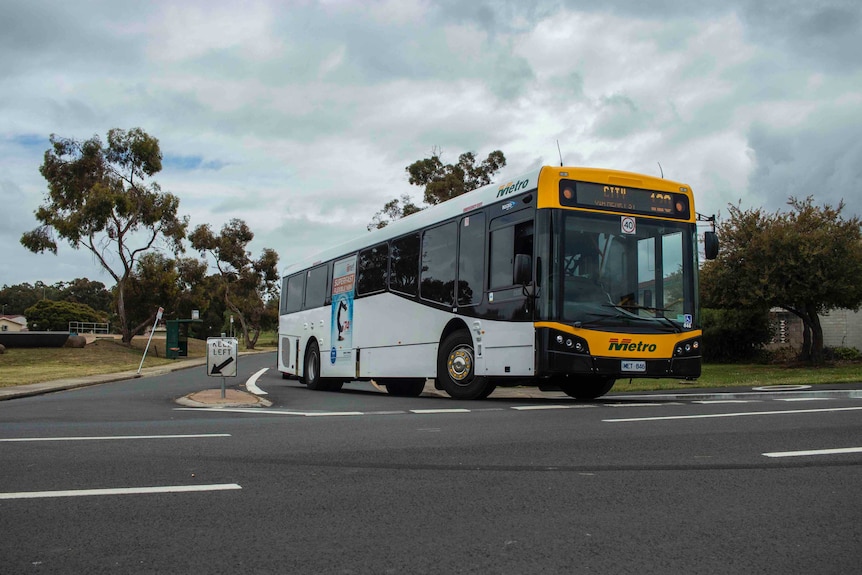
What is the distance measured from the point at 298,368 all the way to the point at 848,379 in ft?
46.0

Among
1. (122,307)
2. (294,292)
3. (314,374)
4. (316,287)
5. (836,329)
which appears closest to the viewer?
(314,374)

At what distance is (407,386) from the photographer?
56.1 feet

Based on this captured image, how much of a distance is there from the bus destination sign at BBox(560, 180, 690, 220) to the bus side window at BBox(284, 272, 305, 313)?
38.3 feet

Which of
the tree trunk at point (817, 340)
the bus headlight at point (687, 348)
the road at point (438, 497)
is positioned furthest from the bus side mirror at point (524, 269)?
the tree trunk at point (817, 340)

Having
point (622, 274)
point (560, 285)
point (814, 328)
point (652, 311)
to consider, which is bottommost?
point (652, 311)

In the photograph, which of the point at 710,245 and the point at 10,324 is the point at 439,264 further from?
the point at 10,324

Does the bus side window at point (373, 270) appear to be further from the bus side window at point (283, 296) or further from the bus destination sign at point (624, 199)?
the bus side window at point (283, 296)

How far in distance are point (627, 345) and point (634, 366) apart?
12.6 inches

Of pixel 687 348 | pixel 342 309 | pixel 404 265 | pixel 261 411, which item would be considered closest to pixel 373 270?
pixel 404 265

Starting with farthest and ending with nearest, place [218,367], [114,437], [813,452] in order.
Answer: [218,367]
[114,437]
[813,452]

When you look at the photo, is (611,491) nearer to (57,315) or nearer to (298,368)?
(298,368)

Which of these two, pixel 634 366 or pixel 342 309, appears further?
pixel 342 309

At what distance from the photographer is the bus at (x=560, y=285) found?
1166 centimetres

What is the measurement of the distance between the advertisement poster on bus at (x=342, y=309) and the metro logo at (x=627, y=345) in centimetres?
766
